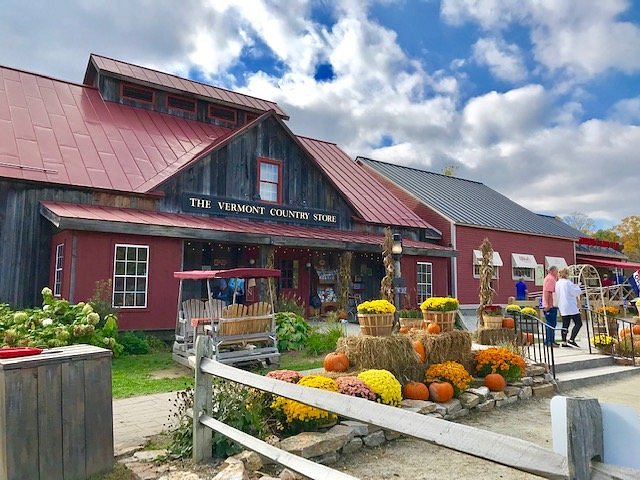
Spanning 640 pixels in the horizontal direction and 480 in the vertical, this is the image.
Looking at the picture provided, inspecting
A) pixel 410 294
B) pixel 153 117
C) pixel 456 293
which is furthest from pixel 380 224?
pixel 153 117

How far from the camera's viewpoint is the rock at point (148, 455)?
430cm

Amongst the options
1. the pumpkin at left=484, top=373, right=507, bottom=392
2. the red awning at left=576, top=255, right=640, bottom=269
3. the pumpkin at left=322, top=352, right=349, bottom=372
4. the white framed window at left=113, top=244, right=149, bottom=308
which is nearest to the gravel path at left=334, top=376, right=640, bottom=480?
the pumpkin at left=484, top=373, right=507, bottom=392

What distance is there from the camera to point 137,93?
17.5 meters

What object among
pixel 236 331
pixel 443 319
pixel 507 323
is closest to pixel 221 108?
pixel 236 331

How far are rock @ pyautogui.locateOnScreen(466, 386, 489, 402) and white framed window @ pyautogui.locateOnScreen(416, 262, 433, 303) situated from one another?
1097 cm

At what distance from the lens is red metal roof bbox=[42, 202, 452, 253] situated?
11008mm

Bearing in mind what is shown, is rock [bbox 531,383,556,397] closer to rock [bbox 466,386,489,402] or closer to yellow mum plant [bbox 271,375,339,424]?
rock [bbox 466,386,489,402]

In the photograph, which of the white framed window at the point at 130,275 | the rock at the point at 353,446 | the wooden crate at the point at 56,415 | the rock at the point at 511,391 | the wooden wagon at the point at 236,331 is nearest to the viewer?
the wooden crate at the point at 56,415

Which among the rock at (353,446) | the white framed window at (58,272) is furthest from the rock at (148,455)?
the white framed window at (58,272)

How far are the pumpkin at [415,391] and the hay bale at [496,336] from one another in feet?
12.9

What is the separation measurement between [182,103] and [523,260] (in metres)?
18.0

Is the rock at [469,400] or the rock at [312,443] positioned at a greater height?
the rock at [312,443]

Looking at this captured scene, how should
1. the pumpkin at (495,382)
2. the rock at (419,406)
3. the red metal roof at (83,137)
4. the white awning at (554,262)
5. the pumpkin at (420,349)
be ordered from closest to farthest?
the rock at (419,406) < the pumpkin at (420,349) < the pumpkin at (495,382) < the red metal roof at (83,137) < the white awning at (554,262)

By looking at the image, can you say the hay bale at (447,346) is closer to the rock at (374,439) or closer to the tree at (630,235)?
the rock at (374,439)
